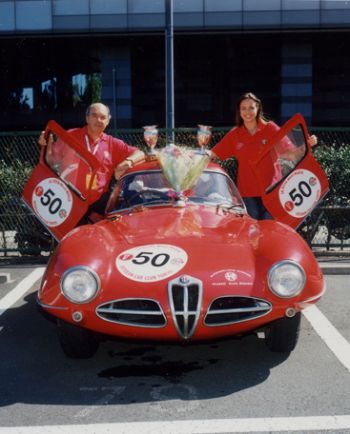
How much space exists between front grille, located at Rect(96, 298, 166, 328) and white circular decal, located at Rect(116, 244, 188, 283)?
0.49ft

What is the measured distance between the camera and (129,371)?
3908mm

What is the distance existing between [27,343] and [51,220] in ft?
6.27

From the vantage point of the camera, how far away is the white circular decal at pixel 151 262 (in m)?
3.71

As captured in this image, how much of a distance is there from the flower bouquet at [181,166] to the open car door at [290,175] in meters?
1.20

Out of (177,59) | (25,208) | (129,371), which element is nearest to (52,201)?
(25,208)

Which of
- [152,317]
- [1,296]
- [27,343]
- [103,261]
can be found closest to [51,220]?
[1,296]

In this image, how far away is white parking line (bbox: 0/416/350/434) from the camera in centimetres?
304

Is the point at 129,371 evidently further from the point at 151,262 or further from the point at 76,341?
the point at 151,262

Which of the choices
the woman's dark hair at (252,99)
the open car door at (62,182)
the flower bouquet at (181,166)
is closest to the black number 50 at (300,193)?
the woman's dark hair at (252,99)

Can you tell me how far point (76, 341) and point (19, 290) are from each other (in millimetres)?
2544

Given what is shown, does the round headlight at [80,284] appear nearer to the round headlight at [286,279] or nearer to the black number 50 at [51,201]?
the round headlight at [286,279]

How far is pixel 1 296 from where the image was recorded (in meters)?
6.04

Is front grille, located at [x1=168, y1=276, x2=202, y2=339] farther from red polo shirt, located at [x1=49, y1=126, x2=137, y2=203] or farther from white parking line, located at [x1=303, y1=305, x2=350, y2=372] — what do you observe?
red polo shirt, located at [x1=49, y1=126, x2=137, y2=203]

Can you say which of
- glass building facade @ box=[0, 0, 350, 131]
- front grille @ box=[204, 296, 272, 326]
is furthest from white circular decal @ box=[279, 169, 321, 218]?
glass building facade @ box=[0, 0, 350, 131]
